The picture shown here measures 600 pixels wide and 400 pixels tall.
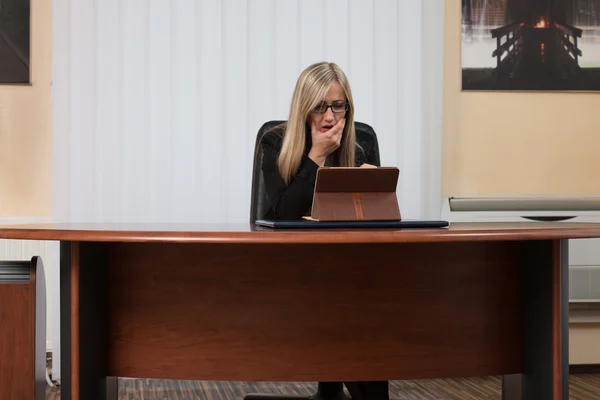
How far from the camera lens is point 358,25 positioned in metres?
3.25

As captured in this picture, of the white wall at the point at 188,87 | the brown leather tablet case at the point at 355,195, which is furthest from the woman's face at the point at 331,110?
the white wall at the point at 188,87

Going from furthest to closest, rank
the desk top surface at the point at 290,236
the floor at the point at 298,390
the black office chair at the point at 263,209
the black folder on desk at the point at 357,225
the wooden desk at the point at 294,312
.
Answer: the floor at the point at 298,390
the black office chair at the point at 263,209
the wooden desk at the point at 294,312
the black folder on desk at the point at 357,225
the desk top surface at the point at 290,236

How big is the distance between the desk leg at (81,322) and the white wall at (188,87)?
5.63 feet

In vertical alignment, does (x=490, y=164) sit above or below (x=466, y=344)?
above

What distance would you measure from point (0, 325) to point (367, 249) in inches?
31.4

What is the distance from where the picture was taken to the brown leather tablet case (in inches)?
57.6

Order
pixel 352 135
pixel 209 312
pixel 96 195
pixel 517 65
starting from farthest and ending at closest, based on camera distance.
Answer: pixel 517 65, pixel 96 195, pixel 352 135, pixel 209 312

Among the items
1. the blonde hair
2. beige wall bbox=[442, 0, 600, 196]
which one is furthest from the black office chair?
beige wall bbox=[442, 0, 600, 196]

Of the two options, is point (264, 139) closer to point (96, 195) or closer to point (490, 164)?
point (96, 195)

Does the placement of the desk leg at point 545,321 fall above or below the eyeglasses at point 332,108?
below

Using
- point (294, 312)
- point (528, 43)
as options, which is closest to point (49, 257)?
point (294, 312)

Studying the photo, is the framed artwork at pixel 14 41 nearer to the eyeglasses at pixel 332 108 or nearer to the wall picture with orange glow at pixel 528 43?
the eyeglasses at pixel 332 108

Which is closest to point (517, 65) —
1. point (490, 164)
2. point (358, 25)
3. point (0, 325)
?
point (490, 164)

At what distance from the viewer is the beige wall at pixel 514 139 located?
340cm
